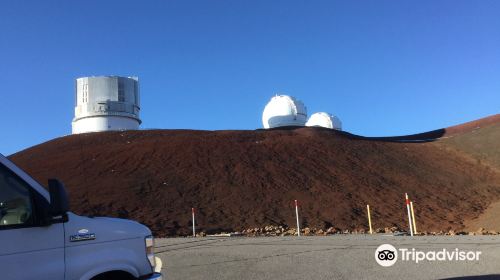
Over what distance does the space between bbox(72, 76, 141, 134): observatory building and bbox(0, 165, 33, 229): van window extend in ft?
180

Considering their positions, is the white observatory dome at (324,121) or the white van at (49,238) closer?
the white van at (49,238)

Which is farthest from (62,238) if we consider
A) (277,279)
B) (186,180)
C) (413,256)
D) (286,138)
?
(286,138)

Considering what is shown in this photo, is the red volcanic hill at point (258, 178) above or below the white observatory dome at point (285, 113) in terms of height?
below

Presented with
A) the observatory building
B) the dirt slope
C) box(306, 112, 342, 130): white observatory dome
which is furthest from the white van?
box(306, 112, 342, 130): white observatory dome

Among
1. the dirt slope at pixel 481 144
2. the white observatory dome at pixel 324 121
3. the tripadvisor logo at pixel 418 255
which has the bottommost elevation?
the tripadvisor logo at pixel 418 255

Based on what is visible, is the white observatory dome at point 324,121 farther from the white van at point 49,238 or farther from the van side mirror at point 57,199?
the van side mirror at point 57,199

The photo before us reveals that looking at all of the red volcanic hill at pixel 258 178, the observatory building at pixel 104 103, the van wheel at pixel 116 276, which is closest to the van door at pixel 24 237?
the van wheel at pixel 116 276

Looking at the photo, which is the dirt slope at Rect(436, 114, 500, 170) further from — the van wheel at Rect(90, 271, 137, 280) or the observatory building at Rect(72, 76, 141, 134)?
the van wheel at Rect(90, 271, 137, 280)

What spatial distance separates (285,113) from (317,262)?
58759mm

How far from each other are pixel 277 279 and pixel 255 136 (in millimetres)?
38298

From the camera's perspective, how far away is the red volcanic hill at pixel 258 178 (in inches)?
1048

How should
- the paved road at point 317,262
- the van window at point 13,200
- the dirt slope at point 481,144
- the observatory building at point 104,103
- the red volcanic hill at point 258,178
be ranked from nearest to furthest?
the van window at point 13,200
the paved road at point 317,262
the red volcanic hill at point 258,178
the dirt slope at point 481,144
the observatory building at point 104,103

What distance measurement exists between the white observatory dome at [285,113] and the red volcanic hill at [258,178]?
60.6 feet

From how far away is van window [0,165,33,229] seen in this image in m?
4.16
